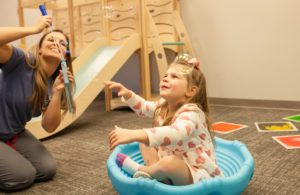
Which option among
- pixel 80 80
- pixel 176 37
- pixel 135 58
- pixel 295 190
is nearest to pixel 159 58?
pixel 176 37

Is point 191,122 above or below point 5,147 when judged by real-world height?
above

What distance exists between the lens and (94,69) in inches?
91.5

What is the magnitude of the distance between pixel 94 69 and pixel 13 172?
130 cm

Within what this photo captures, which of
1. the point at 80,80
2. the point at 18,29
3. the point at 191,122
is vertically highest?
the point at 18,29

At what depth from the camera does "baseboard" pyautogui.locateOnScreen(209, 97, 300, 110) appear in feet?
7.32

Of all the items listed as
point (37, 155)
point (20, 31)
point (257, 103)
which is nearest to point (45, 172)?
point (37, 155)

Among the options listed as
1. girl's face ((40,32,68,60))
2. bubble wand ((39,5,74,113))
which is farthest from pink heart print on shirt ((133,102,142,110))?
girl's face ((40,32,68,60))

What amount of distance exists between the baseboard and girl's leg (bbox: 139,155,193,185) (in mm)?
1633

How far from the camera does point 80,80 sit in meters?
2.25

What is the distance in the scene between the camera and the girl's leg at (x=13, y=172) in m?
1.11

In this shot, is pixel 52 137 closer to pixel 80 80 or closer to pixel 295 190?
pixel 80 80

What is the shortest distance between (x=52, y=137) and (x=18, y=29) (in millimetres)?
889

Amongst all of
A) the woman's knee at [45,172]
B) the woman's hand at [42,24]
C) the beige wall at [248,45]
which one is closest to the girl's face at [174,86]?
the woman's hand at [42,24]

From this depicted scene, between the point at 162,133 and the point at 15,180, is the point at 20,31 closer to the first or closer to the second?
the point at 15,180
